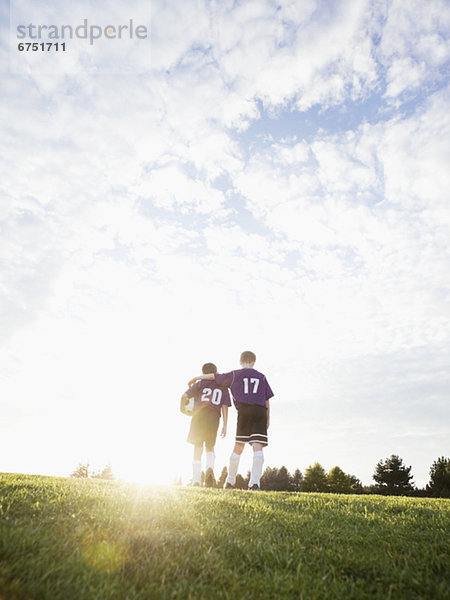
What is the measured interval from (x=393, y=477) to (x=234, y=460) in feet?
171

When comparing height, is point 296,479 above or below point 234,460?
below

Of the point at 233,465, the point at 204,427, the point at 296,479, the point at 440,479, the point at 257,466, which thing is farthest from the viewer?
the point at 296,479

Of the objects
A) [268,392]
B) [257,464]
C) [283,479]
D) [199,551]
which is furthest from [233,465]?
[283,479]

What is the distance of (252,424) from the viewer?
33.1 ft

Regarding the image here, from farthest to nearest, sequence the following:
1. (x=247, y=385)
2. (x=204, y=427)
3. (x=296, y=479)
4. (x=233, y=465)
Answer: (x=296, y=479) < (x=204, y=427) < (x=247, y=385) < (x=233, y=465)

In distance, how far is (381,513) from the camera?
17.7ft

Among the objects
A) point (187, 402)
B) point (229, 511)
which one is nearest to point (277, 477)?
point (187, 402)

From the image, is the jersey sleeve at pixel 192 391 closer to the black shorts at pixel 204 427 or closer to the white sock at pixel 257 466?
the black shorts at pixel 204 427

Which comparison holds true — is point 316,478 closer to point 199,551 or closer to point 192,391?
point 192,391

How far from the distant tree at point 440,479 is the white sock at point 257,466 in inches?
1962

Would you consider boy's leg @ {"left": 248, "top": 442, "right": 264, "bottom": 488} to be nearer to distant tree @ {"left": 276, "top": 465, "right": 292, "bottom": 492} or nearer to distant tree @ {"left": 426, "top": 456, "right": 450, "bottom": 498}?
distant tree @ {"left": 426, "top": 456, "right": 450, "bottom": 498}

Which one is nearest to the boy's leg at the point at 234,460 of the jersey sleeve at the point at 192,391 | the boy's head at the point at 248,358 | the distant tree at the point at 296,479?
the boy's head at the point at 248,358

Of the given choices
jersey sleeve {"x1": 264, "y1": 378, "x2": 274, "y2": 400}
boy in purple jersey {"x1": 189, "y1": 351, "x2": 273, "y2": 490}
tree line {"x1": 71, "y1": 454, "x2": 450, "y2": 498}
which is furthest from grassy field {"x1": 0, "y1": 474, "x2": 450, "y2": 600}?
tree line {"x1": 71, "y1": 454, "x2": 450, "y2": 498}

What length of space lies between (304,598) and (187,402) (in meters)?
9.46
